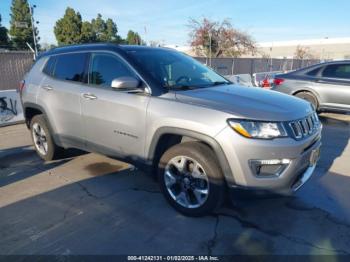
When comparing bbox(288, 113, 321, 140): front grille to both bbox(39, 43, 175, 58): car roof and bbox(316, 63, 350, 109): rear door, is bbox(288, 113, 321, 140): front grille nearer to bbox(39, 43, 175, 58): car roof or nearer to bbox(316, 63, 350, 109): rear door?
bbox(39, 43, 175, 58): car roof

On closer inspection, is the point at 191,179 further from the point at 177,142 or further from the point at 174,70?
the point at 174,70

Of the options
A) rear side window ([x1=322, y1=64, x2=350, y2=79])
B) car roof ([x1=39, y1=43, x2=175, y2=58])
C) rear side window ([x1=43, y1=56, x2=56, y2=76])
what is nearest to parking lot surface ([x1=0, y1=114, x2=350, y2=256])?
rear side window ([x1=43, y1=56, x2=56, y2=76])

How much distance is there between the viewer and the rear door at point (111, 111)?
3.57 m

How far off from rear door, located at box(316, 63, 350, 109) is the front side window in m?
6.26

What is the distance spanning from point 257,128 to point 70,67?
294cm

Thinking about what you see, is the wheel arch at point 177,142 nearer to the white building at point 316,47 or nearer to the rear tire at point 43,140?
the rear tire at point 43,140

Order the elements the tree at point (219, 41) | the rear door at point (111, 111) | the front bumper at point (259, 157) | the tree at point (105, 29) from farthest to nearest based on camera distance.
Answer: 1. the tree at point (105, 29)
2. the tree at point (219, 41)
3. the rear door at point (111, 111)
4. the front bumper at point (259, 157)

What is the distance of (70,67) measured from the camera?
448cm

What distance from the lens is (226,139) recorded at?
2.89 meters

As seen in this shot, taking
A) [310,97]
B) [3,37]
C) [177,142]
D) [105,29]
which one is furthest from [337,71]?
[105,29]

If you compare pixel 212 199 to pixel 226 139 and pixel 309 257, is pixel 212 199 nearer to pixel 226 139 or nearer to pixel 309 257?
pixel 226 139

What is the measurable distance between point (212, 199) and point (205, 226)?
308 millimetres

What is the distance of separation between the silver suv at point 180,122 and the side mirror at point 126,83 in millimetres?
11

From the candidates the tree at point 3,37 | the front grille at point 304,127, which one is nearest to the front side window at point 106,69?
the front grille at point 304,127
